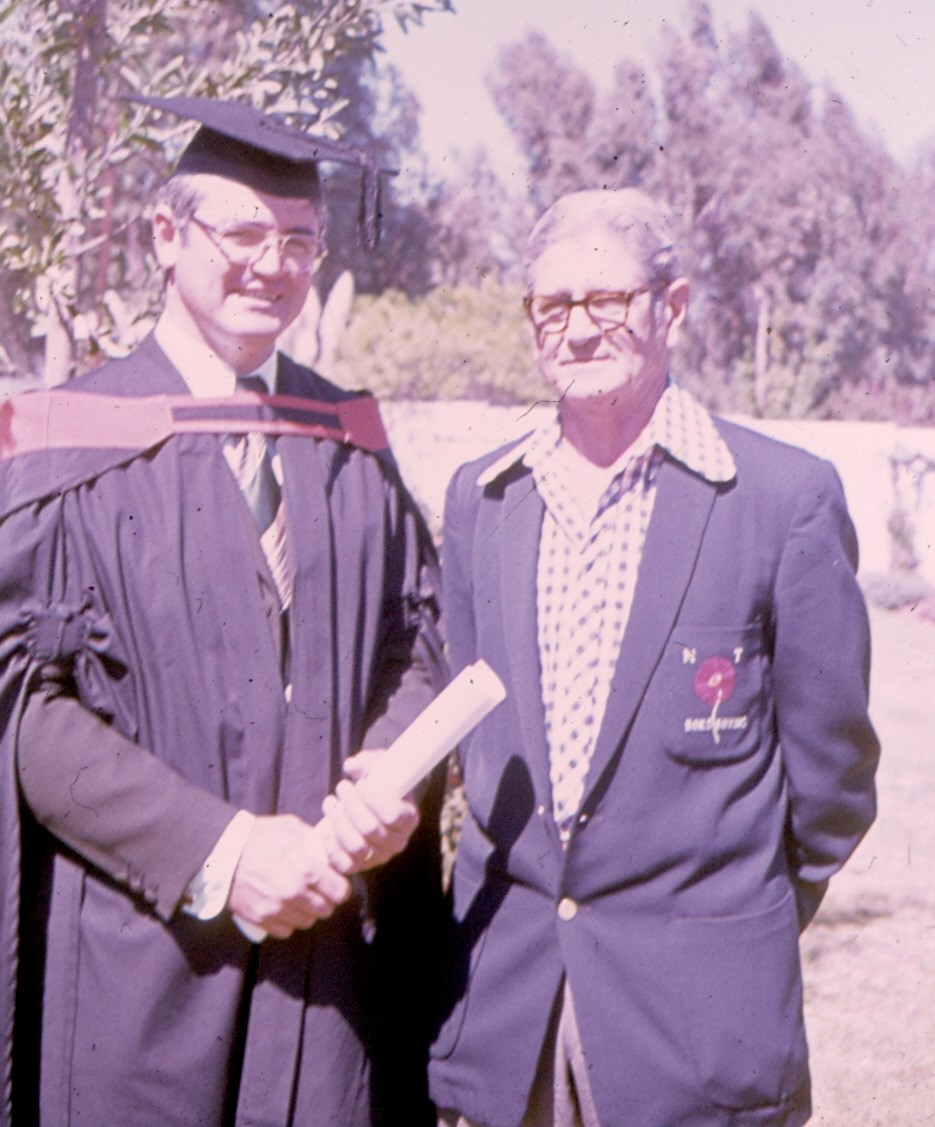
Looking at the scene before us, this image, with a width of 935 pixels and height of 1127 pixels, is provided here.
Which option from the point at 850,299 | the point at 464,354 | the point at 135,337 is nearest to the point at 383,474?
the point at 135,337

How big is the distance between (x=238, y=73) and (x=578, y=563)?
8.21 feet

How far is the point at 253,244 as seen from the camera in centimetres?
254

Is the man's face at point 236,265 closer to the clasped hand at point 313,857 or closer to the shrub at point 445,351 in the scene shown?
the clasped hand at point 313,857

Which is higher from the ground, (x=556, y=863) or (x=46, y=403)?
(x=46, y=403)

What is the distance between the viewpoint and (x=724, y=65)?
19266 mm

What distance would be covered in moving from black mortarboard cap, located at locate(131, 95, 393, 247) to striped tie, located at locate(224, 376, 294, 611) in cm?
39

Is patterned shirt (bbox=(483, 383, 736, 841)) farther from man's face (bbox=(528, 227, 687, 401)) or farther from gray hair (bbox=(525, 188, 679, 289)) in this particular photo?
gray hair (bbox=(525, 188, 679, 289))

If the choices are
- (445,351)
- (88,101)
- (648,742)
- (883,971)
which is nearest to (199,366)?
(648,742)

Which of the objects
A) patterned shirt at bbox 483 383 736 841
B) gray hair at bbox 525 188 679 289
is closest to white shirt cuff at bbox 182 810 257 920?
patterned shirt at bbox 483 383 736 841

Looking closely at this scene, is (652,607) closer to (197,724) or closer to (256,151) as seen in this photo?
(197,724)

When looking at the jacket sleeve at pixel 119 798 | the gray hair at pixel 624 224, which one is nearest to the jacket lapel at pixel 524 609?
the gray hair at pixel 624 224

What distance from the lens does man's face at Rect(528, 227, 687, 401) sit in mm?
2393

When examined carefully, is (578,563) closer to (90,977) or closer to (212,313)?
(212,313)

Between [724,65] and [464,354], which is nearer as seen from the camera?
[464,354]
